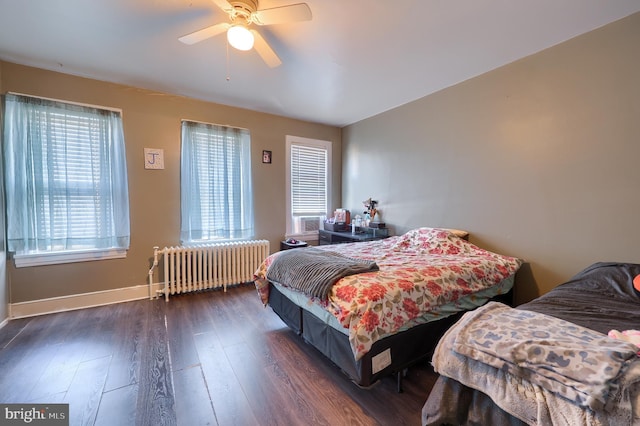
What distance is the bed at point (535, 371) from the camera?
78cm

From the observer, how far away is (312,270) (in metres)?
1.92

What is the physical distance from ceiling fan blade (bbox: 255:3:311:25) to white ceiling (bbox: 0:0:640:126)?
20cm

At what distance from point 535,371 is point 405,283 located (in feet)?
2.76

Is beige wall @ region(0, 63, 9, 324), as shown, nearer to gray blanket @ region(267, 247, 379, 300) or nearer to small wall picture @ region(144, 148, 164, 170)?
small wall picture @ region(144, 148, 164, 170)

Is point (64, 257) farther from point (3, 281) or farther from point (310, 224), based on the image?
point (310, 224)

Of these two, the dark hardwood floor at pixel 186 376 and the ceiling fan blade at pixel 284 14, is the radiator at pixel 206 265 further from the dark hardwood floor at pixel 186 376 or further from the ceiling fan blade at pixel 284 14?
the ceiling fan blade at pixel 284 14

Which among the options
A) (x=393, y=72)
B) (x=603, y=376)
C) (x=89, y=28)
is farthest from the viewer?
(x=393, y=72)

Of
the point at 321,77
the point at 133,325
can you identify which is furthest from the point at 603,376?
the point at 133,325

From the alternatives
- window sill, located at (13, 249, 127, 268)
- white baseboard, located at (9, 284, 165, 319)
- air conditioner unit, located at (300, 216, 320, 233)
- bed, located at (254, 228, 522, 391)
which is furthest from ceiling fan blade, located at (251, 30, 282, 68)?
white baseboard, located at (9, 284, 165, 319)

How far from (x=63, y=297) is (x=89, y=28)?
265 centimetres

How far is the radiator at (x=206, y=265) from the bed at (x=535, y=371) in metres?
2.92

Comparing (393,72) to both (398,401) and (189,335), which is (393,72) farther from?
(189,335)

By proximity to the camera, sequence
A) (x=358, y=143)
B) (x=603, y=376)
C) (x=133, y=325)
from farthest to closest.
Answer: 1. (x=358, y=143)
2. (x=133, y=325)
3. (x=603, y=376)

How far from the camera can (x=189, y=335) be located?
7.70 ft
